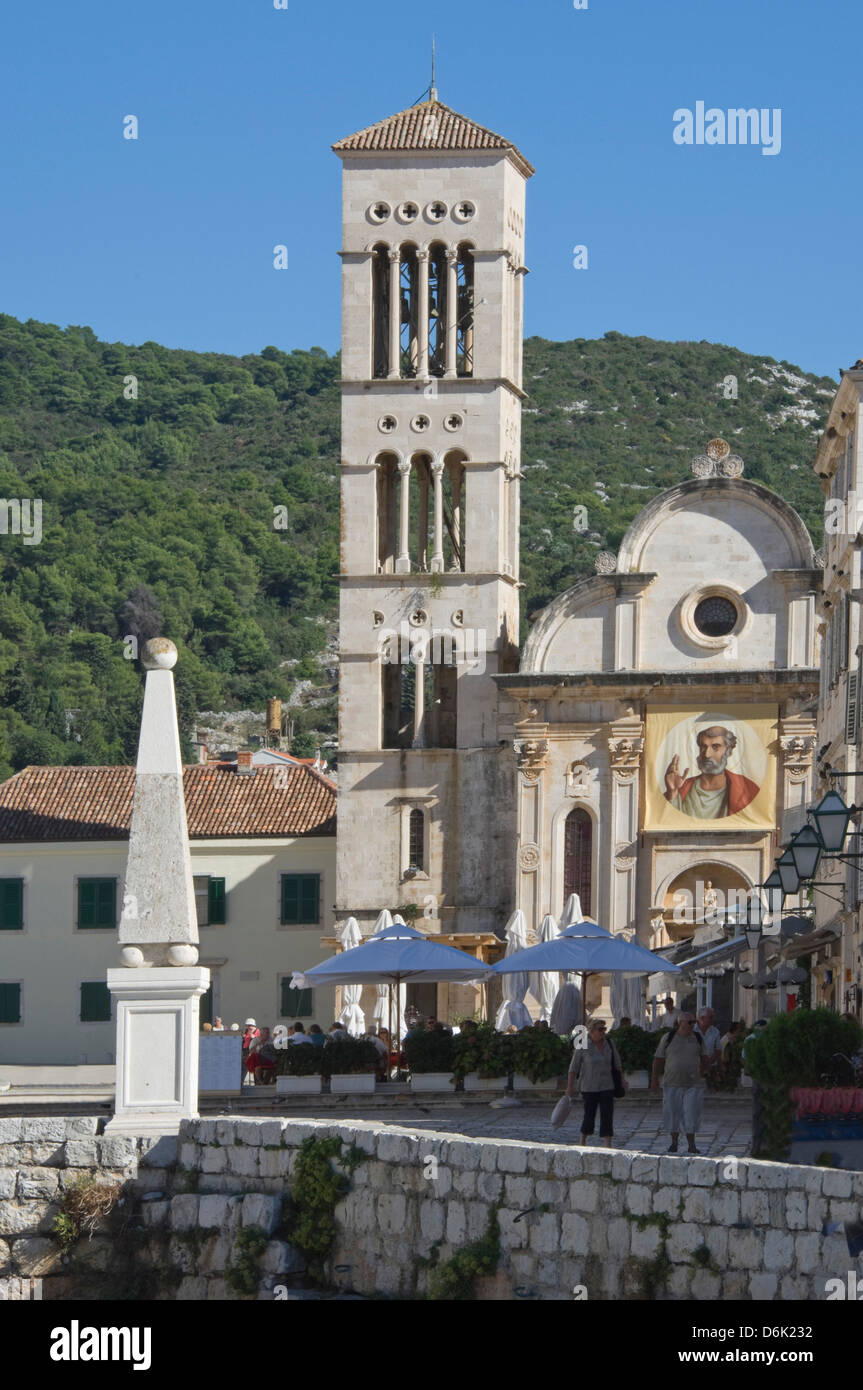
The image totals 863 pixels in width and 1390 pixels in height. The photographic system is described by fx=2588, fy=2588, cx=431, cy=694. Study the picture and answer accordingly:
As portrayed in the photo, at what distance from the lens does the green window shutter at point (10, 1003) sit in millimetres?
55156

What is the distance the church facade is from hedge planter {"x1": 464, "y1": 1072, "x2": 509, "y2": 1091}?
18404 mm

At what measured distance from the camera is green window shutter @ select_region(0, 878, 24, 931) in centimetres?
5578

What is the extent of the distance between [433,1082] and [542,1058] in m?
1.42

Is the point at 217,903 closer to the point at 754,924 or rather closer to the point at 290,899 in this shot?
the point at 290,899

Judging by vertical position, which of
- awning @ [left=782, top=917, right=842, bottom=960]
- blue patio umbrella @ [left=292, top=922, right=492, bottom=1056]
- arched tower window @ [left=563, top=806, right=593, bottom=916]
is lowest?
blue patio umbrella @ [left=292, top=922, right=492, bottom=1056]

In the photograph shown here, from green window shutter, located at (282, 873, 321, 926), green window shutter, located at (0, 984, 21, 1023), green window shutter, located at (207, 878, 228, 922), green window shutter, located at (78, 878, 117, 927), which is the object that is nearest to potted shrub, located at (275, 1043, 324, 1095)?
green window shutter, located at (282, 873, 321, 926)

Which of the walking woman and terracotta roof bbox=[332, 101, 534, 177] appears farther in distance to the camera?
terracotta roof bbox=[332, 101, 534, 177]

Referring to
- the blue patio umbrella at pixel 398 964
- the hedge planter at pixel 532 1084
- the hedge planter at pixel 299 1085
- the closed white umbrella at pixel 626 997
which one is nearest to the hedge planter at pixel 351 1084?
the hedge planter at pixel 299 1085

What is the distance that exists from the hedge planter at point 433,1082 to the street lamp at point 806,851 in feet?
34.6

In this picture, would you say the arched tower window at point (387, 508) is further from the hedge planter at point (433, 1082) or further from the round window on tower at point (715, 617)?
the hedge planter at point (433, 1082)

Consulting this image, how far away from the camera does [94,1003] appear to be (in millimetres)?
54969

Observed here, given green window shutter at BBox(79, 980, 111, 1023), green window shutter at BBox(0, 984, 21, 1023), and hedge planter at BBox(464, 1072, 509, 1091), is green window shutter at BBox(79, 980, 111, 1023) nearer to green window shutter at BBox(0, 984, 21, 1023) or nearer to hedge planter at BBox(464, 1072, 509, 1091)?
green window shutter at BBox(0, 984, 21, 1023)

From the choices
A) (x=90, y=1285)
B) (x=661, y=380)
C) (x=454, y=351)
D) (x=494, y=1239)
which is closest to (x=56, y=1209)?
(x=90, y=1285)

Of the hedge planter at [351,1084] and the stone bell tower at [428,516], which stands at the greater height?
the stone bell tower at [428,516]
